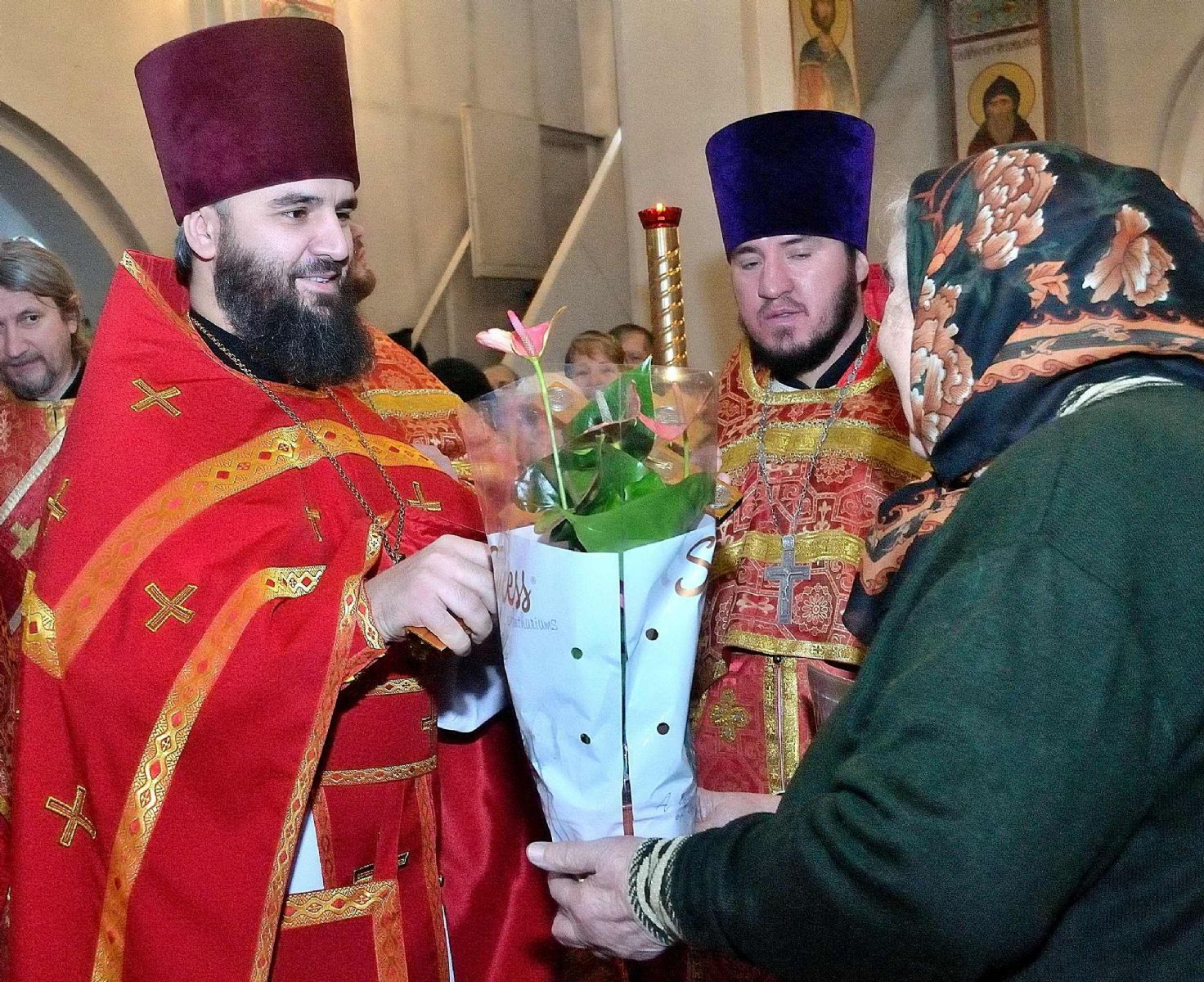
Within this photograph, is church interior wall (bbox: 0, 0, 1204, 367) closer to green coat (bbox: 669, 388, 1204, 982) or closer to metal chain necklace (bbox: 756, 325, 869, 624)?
metal chain necklace (bbox: 756, 325, 869, 624)

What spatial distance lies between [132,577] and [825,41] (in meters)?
5.37

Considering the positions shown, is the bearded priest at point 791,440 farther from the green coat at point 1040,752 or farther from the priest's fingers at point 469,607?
the green coat at point 1040,752

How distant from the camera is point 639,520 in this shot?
60.4 inches

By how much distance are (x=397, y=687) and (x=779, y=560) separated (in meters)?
1.10

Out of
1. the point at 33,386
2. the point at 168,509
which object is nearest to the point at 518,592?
the point at 168,509

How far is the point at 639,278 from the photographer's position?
6.29 m

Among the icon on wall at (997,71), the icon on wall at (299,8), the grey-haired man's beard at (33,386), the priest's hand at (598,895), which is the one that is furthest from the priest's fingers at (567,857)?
the icon on wall at (997,71)

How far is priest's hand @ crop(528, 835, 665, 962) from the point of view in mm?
1555

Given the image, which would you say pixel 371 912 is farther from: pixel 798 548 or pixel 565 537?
pixel 798 548

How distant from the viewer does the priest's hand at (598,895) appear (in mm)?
1555

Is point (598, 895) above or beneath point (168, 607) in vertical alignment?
beneath

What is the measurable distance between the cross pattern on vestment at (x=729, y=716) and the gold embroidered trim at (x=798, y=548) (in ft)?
0.97

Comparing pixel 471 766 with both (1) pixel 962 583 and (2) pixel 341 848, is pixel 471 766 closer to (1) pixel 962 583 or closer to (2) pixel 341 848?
(2) pixel 341 848

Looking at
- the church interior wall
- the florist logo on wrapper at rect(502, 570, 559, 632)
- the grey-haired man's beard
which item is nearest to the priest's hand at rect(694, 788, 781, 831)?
the florist logo on wrapper at rect(502, 570, 559, 632)
